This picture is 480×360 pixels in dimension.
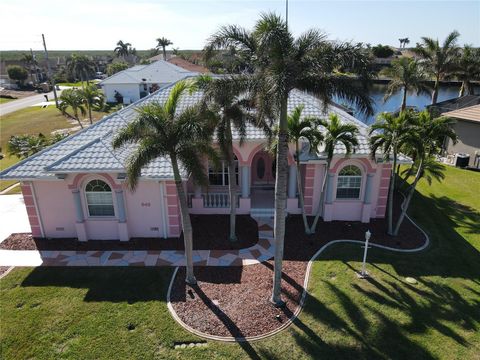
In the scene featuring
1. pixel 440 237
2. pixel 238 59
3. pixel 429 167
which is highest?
pixel 238 59

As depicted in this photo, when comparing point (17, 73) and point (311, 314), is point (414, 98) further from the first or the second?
point (17, 73)

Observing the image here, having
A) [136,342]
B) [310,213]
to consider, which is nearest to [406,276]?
[310,213]

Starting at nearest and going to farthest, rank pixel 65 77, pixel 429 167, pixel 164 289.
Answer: pixel 164 289, pixel 429 167, pixel 65 77

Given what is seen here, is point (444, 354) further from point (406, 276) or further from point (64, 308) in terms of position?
point (64, 308)

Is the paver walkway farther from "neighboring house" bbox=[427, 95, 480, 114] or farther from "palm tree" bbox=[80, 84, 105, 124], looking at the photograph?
"neighboring house" bbox=[427, 95, 480, 114]

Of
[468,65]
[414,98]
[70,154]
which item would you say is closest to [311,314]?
[70,154]

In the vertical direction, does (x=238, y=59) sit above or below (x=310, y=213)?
above

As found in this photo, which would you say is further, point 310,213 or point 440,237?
point 310,213
